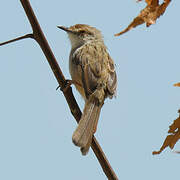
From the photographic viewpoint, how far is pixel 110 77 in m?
5.64

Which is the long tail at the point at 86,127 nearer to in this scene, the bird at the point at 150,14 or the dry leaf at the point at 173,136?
the dry leaf at the point at 173,136

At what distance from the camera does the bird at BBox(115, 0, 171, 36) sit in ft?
5.96

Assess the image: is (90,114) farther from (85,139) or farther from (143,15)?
(143,15)

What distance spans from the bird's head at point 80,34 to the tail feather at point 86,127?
2.16 m

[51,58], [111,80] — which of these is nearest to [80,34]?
[111,80]

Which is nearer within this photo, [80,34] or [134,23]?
[134,23]

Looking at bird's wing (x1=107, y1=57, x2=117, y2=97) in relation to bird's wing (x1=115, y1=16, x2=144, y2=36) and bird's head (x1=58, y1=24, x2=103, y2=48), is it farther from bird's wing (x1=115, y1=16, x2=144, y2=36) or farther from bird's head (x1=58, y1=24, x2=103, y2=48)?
bird's wing (x1=115, y1=16, x2=144, y2=36)

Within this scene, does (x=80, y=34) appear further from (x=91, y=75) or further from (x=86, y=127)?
(x=86, y=127)

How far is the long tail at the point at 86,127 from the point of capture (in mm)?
3148

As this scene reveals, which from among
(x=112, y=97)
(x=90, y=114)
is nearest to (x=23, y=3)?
(x=90, y=114)

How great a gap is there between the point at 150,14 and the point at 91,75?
3482mm

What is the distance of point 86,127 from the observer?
12.9 ft

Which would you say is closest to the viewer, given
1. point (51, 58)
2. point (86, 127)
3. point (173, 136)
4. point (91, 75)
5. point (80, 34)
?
point (173, 136)

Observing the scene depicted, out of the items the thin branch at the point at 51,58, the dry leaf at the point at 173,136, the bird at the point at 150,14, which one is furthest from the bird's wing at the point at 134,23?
the thin branch at the point at 51,58
